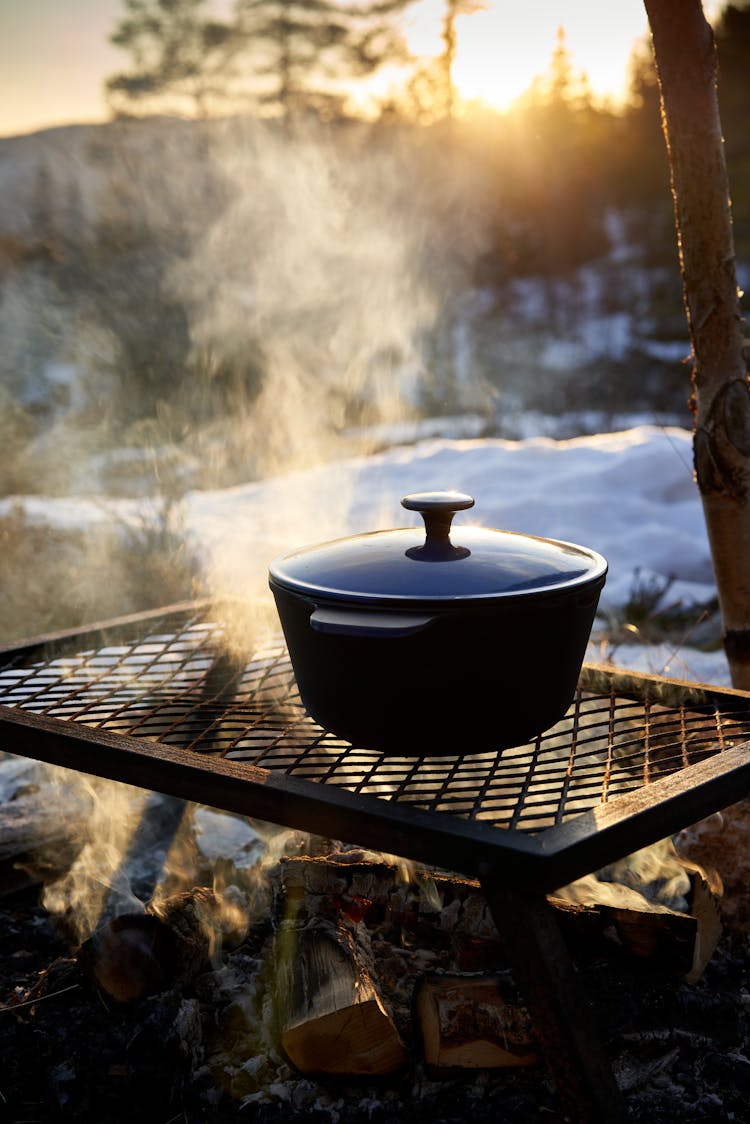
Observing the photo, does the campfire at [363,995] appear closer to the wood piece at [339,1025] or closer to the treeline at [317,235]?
the wood piece at [339,1025]

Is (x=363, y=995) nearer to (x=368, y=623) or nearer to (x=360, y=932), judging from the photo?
(x=360, y=932)

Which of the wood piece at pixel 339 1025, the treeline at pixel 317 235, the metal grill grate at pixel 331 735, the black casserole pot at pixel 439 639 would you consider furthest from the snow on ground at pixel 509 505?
the treeline at pixel 317 235

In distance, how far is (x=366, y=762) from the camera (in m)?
1.47

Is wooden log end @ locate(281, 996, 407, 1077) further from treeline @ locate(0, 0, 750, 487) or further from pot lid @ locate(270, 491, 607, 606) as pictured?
treeline @ locate(0, 0, 750, 487)

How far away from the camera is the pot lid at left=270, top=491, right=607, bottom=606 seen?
123 cm

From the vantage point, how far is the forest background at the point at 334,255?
12016 mm

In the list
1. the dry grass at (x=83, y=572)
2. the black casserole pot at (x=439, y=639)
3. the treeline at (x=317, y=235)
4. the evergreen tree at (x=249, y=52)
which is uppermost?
the evergreen tree at (x=249, y=52)

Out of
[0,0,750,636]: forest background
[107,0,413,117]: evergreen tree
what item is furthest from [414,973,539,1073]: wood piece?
[107,0,413,117]: evergreen tree

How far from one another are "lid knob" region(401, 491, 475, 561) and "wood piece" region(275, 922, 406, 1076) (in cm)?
72

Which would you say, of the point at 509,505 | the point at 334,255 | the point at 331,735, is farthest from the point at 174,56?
the point at 331,735

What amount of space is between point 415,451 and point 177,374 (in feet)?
21.7

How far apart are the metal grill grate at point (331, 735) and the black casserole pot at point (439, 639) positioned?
77 millimetres

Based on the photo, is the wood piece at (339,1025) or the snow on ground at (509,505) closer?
the wood piece at (339,1025)

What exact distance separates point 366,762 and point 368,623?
37 cm
